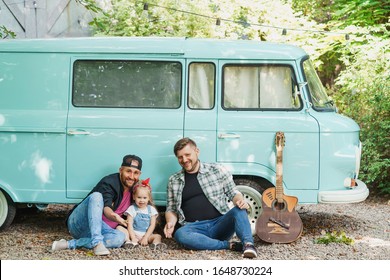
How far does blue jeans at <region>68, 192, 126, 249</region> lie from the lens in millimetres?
6566

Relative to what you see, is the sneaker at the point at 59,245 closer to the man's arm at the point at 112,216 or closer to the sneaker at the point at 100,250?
the sneaker at the point at 100,250

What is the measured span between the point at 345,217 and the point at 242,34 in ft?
23.3

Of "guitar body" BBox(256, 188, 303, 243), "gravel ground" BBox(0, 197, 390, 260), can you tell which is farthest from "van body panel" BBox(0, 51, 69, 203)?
"guitar body" BBox(256, 188, 303, 243)

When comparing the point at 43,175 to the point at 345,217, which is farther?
the point at 345,217

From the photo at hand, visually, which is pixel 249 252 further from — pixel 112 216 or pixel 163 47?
pixel 163 47

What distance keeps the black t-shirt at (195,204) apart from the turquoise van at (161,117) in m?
0.52

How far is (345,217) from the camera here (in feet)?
29.3

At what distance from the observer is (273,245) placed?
23.1ft

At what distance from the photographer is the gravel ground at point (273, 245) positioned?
6.57 m

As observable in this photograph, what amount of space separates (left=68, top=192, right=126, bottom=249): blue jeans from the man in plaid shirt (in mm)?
561

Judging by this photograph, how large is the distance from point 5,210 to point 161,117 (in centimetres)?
216
